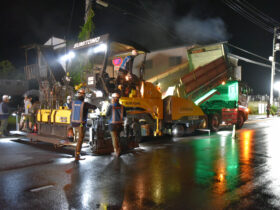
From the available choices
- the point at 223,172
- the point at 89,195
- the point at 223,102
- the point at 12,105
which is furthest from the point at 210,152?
the point at 12,105

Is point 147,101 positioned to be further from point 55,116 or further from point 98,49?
point 55,116

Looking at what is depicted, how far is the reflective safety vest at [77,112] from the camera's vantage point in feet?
22.7

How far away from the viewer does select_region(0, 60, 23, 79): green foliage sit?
1567 inches

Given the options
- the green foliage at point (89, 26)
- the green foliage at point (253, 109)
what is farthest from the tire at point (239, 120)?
the green foliage at point (253, 109)

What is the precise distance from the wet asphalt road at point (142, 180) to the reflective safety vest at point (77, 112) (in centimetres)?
107

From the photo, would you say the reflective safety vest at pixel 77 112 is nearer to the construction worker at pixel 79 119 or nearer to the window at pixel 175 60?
the construction worker at pixel 79 119

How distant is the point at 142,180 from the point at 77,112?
2.73 metres

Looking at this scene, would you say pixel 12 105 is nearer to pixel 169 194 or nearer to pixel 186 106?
pixel 186 106

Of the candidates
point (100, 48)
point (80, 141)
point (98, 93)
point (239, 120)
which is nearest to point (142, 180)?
point (80, 141)

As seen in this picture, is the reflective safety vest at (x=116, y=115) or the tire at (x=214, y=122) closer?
the reflective safety vest at (x=116, y=115)

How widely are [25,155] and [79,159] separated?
1744 millimetres

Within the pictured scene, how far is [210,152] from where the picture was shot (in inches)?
327

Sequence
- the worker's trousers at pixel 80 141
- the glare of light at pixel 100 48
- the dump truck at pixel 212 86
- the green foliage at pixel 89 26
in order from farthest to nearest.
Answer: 1. the green foliage at pixel 89 26
2. the dump truck at pixel 212 86
3. the glare of light at pixel 100 48
4. the worker's trousers at pixel 80 141

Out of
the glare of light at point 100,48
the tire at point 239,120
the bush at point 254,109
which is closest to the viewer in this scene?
the glare of light at point 100,48
